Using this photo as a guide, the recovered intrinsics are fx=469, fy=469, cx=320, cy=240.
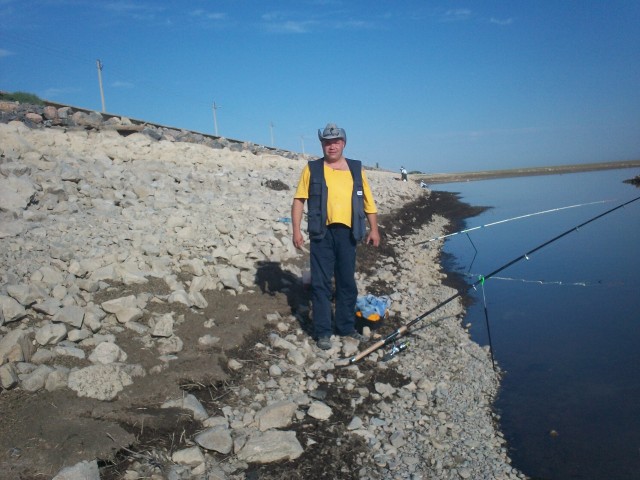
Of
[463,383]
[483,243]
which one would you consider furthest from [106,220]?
[483,243]

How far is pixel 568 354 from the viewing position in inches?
226

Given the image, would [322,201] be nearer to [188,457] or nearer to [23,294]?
[188,457]

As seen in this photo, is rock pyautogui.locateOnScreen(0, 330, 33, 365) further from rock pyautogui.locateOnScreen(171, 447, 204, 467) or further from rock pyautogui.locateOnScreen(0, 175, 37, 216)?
rock pyautogui.locateOnScreen(0, 175, 37, 216)

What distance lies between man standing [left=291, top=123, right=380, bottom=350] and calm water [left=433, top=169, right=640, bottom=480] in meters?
1.97

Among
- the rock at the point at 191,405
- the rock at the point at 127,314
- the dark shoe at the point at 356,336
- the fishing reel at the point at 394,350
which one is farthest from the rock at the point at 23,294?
the fishing reel at the point at 394,350

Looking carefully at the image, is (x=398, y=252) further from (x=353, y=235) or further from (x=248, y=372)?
(x=248, y=372)

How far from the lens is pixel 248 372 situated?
4.25 meters

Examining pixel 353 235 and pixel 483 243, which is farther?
pixel 483 243

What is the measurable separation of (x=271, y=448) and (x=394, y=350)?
209 centimetres

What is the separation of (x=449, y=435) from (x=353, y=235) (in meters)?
2.04

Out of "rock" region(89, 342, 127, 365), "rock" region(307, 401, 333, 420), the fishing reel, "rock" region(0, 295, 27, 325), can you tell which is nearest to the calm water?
the fishing reel

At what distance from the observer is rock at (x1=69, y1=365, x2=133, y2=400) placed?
11.1 feet

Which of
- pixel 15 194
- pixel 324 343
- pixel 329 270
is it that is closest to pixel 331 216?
pixel 329 270

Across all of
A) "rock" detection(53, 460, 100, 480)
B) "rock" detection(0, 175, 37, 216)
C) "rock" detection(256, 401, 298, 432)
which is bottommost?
"rock" detection(256, 401, 298, 432)
